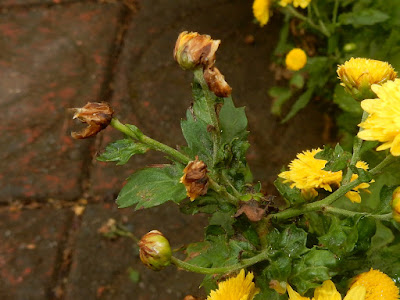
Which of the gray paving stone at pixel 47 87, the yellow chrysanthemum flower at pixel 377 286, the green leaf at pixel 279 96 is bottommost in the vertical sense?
the gray paving stone at pixel 47 87

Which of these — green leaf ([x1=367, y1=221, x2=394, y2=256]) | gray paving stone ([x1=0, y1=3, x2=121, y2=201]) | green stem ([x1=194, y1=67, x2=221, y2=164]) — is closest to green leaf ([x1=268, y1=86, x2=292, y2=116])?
gray paving stone ([x1=0, y1=3, x2=121, y2=201])

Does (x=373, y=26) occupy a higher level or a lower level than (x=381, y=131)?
lower

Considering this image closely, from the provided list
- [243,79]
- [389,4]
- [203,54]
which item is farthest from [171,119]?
[203,54]

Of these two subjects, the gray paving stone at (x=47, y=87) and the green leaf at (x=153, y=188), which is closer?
the green leaf at (x=153, y=188)

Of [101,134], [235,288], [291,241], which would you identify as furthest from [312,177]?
[101,134]

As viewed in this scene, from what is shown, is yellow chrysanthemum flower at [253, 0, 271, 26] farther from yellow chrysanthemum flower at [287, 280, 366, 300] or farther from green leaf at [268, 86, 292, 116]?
yellow chrysanthemum flower at [287, 280, 366, 300]

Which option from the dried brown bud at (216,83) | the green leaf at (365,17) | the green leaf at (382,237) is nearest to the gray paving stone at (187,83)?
the green leaf at (365,17)

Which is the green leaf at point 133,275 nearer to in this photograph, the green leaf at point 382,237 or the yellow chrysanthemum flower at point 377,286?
the green leaf at point 382,237

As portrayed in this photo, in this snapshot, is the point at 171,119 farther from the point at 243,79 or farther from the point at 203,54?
the point at 203,54
